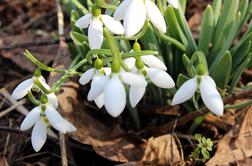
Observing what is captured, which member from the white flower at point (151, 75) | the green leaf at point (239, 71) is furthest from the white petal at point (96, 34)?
the green leaf at point (239, 71)

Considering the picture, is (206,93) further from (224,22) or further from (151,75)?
(224,22)

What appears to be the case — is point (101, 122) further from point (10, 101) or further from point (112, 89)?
point (112, 89)

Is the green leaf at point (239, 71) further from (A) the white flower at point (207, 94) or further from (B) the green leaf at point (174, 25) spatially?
(A) the white flower at point (207, 94)

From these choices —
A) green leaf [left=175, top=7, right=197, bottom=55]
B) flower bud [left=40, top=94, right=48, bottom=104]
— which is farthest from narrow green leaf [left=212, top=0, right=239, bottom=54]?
flower bud [left=40, top=94, right=48, bottom=104]

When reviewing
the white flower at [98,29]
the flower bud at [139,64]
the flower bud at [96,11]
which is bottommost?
the flower bud at [139,64]

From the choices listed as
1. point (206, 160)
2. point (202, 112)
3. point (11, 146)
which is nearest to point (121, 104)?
point (202, 112)

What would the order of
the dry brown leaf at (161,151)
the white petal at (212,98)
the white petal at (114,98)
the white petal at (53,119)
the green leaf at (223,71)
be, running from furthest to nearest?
1. the dry brown leaf at (161,151)
2. the green leaf at (223,71)
3. the white petal at (53,119)
4. the white petal at (212,98)
5. the white petal at (114,98)
